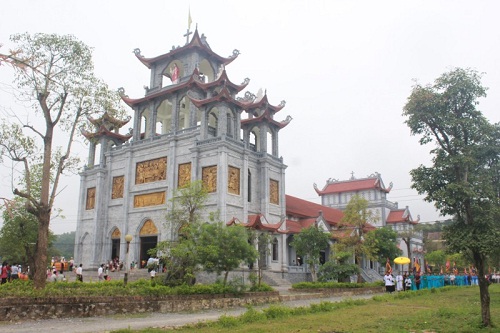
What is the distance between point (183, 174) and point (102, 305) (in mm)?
18287

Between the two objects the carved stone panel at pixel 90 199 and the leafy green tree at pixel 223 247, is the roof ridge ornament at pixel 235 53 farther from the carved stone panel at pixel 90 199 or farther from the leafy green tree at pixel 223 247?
the leafy green tree at pixel 223 247

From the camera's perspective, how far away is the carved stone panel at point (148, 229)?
108 ft

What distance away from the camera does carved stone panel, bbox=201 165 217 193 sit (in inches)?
1195

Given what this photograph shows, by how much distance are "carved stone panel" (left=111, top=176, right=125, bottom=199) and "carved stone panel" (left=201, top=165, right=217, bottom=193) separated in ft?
28.1

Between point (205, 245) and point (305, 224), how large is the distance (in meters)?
19.3

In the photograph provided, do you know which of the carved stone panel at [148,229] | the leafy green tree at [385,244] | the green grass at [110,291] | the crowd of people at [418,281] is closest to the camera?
the green grass at [110,291]

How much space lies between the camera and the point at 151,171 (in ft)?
112

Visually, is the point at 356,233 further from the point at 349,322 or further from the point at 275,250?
the point at 349,322

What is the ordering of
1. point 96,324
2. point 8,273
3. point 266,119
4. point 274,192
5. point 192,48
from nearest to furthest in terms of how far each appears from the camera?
point 96,324
point 8,273
point 274,192
point 266,119
point 192,48

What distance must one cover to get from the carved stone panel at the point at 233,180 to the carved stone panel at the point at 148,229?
6639 mm

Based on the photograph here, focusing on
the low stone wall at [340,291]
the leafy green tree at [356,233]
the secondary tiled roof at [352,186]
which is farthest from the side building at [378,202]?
the low stone wall at [340,291]

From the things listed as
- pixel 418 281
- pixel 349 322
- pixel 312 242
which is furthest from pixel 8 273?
pixel 418 281

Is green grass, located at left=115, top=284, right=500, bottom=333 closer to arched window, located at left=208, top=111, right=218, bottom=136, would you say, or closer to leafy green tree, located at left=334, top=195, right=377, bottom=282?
leafy green tree, located at left=334, top=195, right=377, bottom=282

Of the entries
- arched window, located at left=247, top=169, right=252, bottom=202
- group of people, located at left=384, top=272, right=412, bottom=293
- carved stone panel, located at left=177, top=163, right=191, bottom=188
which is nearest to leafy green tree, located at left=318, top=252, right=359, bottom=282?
group of people, located at left=384, top=272, right=412, bottom=293
